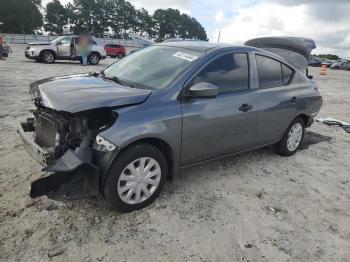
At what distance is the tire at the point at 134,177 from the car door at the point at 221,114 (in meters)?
0.38

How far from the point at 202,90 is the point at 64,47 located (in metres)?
17.9

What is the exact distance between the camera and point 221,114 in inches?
163

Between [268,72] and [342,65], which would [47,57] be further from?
[342,65]

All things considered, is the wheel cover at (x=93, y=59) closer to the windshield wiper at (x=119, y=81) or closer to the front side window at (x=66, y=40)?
the front side window at (x=66, y=40)


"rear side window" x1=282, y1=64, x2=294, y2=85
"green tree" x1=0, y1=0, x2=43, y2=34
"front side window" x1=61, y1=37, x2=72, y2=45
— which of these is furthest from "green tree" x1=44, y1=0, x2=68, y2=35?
"rear side window" x1=282, y1=64, x2=294, y2=85

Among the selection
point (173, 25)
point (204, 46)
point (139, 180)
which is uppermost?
point (173, 25)

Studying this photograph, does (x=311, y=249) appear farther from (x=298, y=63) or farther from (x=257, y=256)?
(x=298, y=63)

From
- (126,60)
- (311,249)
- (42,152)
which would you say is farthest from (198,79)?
(311,249)

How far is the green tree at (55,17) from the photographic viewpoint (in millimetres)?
89250

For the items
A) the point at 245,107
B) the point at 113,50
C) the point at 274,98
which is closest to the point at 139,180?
the point at 245,107

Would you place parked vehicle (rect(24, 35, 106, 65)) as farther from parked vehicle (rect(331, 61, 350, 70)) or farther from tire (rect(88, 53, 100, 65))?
parked vehicle (rect(331, 61, 350, 70))

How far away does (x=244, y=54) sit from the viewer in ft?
15.0

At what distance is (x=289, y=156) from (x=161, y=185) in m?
2.75

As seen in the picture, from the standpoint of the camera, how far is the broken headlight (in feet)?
10.5
